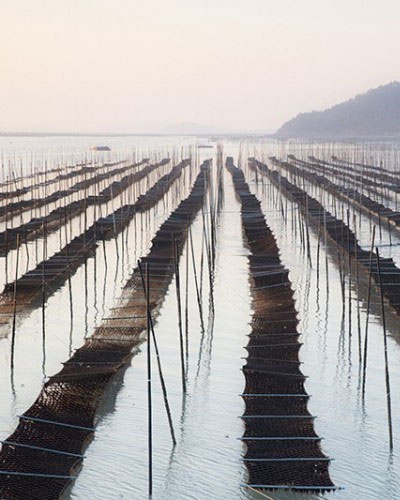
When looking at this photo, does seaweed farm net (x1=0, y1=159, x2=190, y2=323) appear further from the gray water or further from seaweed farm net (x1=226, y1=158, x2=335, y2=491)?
seaweed farm net (x1=226, y1=158, x2=335, y2=491)

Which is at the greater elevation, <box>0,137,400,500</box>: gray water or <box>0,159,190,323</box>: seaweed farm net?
<box>0,159,190,323</box>: seaweed farm net

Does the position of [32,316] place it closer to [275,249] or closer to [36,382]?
[36,382]

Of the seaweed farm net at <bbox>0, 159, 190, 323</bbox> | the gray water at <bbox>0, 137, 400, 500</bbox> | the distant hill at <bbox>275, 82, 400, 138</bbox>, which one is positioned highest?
the distant hill at <bbox>275, 82, 400, 138</bbox>

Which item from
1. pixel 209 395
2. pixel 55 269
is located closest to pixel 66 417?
pixel 209 395

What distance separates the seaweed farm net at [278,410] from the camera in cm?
677

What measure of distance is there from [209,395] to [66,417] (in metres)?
2.07

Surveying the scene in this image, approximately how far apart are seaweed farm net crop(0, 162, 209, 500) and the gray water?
0.31 meters

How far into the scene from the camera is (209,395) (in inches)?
369

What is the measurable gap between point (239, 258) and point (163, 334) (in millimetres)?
6265

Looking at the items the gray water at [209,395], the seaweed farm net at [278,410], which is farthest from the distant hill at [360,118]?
the seaweed farm net at [278,410]

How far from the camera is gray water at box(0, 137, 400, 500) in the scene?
24.0 ft

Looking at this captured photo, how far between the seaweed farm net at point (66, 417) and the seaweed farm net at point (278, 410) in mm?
1570

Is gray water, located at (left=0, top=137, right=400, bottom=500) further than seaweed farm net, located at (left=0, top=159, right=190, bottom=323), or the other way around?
seaweed farm net, located at (left=0, top=159, right=190, bottom=323)

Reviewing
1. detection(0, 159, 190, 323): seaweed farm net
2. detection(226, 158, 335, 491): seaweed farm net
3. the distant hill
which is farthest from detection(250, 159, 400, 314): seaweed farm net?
the distant hill
